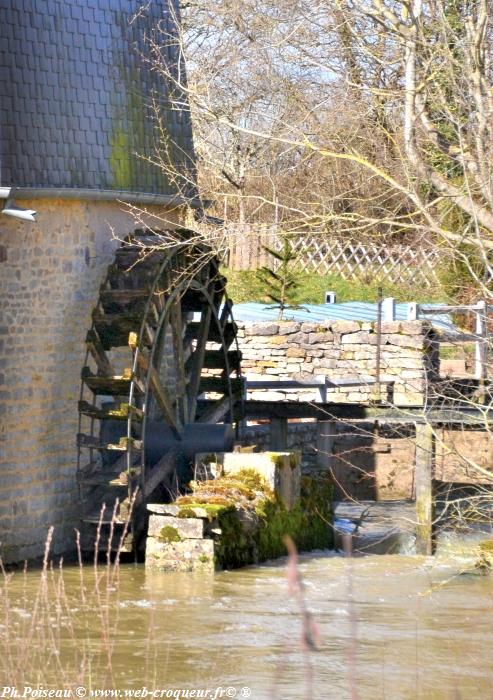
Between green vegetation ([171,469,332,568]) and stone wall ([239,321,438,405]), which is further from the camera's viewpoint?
stone wall ([239,321,438,405])

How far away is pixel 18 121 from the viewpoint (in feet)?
36.2

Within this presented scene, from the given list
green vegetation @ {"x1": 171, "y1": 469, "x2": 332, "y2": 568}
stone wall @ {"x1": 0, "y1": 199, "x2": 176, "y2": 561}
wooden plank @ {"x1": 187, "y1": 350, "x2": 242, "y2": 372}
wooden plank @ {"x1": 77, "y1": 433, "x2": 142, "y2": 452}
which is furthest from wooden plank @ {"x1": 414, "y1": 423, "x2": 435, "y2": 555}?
stone wall @ {"x1": 0, "y1": 199, "x2": 176, "y2": 561}

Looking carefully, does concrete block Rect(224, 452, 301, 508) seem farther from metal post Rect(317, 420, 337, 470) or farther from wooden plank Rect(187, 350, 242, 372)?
metal post Rect(317, 420, 337, 470)

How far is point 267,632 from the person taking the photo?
28.4 ft

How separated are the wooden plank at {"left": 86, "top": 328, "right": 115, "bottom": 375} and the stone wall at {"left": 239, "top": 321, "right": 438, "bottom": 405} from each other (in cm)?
579

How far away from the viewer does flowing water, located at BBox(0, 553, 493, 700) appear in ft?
23.3

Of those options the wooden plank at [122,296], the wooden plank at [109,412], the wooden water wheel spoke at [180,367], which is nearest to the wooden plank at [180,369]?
the wooden water wheel spoke at [180,367]

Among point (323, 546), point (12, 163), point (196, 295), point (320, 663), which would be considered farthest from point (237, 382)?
point (320, 663)

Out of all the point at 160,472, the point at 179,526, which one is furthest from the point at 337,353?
the point at 179,526

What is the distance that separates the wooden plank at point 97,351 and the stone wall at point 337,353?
5791 millimetres

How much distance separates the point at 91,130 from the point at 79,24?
Answer: 1.06 metres

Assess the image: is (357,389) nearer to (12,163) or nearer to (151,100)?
(151,100)

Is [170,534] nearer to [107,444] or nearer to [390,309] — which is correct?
[107,444]

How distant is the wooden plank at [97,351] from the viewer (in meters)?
11.4
